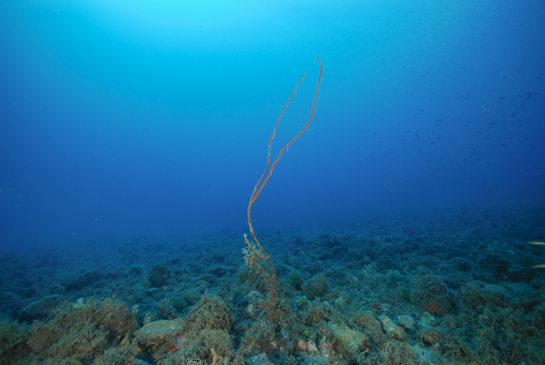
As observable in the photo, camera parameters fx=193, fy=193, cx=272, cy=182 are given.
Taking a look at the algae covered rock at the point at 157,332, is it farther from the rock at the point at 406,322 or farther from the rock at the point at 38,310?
the rock at the point at 406,322

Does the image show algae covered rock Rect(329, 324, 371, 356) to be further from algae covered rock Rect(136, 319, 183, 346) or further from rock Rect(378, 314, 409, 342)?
algae covered rock Rect(136, 319, 183, 346)

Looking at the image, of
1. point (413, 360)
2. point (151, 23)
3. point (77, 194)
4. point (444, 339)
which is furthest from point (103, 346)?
point (77, 194)

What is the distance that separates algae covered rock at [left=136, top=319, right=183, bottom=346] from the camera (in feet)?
9.55

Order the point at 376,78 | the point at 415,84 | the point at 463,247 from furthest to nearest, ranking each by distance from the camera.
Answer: the point at 415,84 → the point at 376,78 → the point at 463,247

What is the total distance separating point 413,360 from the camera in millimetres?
2373

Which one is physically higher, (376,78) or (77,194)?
(376,78)

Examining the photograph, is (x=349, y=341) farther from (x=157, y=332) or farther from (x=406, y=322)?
(x=157, y=332)

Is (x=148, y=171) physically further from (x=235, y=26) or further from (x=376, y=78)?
(x=376, y=78)

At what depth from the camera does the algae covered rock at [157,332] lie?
9.55 feet

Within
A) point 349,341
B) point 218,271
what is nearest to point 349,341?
point 349,341

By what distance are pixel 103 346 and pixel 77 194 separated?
114888mm

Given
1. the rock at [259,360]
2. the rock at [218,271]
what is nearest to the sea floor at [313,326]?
the rock at [259,360]

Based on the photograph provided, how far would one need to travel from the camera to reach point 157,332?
2.99m

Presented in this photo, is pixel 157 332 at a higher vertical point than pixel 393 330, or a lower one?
lower
